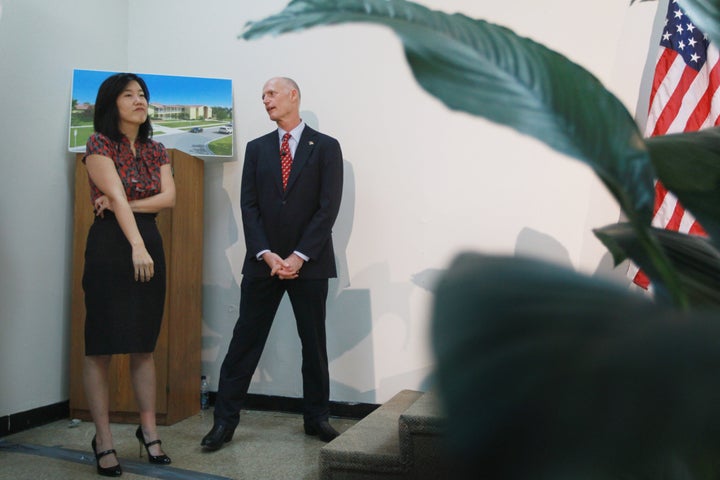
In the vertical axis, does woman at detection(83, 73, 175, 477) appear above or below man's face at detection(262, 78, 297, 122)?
below

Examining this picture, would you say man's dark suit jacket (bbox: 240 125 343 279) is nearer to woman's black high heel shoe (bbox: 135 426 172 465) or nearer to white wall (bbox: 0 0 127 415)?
woman's black high heel shoe (bbox: 135 426 172 465)

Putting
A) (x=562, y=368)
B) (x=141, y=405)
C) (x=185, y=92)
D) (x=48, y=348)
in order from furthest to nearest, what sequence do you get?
(x=185, y=92) < (x=48, y=348) < (x=141, y=405) < (x=562, y=368)

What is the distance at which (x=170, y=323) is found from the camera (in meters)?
3.42

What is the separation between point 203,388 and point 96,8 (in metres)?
2.22

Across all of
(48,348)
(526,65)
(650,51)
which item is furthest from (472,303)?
(48,348)

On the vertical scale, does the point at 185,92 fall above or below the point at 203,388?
above

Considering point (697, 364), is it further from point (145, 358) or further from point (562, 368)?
point (145, 358)

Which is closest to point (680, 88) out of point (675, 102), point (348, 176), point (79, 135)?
point (675, 102)

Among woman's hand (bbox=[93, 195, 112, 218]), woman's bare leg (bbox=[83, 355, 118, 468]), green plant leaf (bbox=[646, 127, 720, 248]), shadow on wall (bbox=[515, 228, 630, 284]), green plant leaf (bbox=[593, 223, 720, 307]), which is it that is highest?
woman's hand (bbox=[93, 195, 112, 218])

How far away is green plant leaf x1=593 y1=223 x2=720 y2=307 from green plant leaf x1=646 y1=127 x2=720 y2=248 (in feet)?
0.05

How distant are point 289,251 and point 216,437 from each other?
89cm

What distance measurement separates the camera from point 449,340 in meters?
0.23

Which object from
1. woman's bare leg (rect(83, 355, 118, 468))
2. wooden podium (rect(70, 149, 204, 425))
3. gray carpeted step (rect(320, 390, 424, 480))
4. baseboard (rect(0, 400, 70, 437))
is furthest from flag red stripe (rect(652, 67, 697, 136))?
baseboard (rect(0, 400, 70, 437))

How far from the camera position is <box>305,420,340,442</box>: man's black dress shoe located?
3100 millimetres
